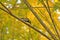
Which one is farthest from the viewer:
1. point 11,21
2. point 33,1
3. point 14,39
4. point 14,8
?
point 14,39

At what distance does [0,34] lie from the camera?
11.4 feet

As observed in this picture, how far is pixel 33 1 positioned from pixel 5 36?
104 cm

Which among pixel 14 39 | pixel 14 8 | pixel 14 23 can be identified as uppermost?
pixel 14 8

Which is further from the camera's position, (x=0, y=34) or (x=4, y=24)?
(x=0, y=34)

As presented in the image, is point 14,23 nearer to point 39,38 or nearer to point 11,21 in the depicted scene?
point 11,21

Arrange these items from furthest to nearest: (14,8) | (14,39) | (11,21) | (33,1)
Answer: (14,39) < (11,21) < (14,8) < (33,1)

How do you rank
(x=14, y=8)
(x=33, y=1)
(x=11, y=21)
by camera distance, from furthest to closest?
(x=11, y=21), (x=14, y=8), (x=33, y=1)

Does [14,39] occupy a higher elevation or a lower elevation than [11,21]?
lower

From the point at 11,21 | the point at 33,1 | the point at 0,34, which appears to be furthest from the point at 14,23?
the point at 33,1

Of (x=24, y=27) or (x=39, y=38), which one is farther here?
(x=24, y=27)

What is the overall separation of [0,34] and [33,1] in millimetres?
1155

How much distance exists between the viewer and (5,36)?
338 centimetres

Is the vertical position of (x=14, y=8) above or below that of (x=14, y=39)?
above

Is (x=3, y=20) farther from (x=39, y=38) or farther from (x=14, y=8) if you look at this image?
(x=39, y=38)
